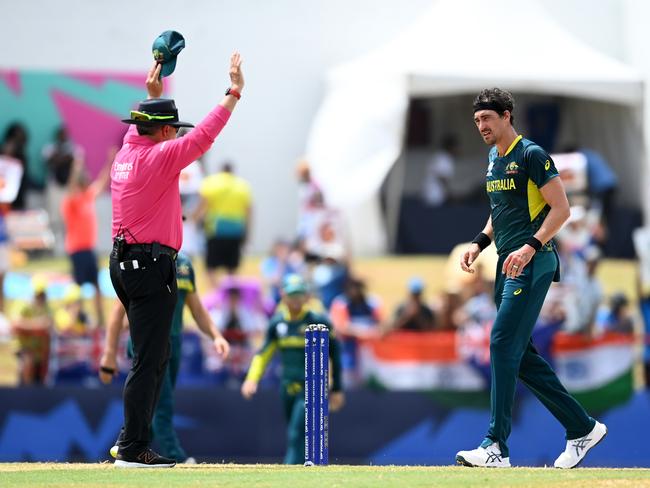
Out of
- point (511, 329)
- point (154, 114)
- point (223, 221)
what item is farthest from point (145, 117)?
point (223, 221)

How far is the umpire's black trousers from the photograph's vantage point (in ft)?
27.7

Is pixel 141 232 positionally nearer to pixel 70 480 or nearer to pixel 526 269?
pixel 70 480

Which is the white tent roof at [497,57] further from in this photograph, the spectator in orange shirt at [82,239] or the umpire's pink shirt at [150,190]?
the umpire's pink shirt at [150,190]

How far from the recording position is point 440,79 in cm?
2138

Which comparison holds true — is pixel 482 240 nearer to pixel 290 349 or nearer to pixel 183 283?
pixel 183 283

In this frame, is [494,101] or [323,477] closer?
[323,477]

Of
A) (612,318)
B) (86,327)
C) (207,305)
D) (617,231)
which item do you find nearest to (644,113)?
(617,231)

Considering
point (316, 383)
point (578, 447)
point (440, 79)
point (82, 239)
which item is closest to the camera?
point (578, 447)

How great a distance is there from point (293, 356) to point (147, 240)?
13.4 feet

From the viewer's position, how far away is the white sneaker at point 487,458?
8.59 meters

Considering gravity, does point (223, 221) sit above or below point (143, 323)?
above

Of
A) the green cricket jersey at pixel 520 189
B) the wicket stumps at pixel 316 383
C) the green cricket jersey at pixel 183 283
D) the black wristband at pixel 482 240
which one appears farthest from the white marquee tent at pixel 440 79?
the green cricket jersey at pixel 520 189

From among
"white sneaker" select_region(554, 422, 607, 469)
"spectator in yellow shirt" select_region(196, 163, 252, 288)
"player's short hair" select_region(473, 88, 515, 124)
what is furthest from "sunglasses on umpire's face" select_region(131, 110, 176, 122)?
"spectator in yellow shirt" select_region(196, 163, 252, 288)

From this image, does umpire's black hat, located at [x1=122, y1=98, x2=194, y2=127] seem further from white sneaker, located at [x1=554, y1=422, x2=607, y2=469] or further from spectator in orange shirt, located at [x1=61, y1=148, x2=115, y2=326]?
spectator in orange shirt, located at [x1=61, y1=148, x2=115, y2=326]
